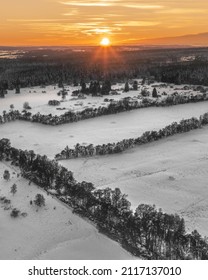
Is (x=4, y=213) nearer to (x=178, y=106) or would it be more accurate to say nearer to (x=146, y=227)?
(x=146, y=227)

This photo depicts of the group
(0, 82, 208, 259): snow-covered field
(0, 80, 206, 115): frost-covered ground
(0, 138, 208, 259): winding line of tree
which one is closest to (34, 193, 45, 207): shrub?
(0, 82, 208, 259): snow-covered field

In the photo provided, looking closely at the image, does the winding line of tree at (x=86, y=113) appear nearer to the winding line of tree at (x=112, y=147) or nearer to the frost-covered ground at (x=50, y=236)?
the winding line of tree at (x=112, y=147)

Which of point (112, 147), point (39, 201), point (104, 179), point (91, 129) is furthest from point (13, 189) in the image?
point (91, 129)

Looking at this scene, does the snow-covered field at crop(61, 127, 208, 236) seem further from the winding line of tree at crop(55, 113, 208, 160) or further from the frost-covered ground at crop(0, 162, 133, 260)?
the frost-covered ground at crop(0, 162, 133, 260)

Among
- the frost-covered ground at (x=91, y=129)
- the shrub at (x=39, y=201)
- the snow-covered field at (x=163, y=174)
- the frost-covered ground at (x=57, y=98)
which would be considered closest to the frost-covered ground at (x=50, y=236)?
the shrub at (x=39, y=201)

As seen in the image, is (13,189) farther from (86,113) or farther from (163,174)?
(86,113)
